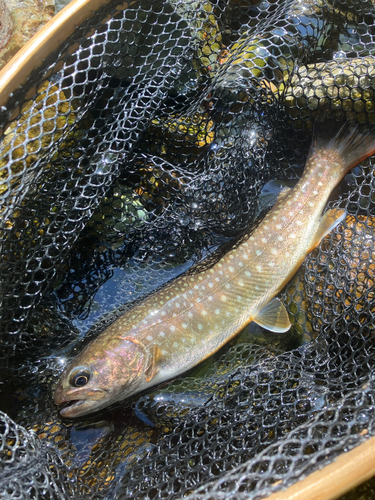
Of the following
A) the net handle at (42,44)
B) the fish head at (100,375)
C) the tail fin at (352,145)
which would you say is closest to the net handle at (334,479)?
the fish head at (100,375)

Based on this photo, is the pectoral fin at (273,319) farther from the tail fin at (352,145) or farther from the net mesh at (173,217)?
the tail fin at (352,145)

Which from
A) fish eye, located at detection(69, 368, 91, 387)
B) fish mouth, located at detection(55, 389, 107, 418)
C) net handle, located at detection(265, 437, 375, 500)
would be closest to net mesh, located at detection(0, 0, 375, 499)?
fish mouth, located at detection(55, 389, 107, 418)

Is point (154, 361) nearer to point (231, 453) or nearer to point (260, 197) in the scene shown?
point (231, 453)

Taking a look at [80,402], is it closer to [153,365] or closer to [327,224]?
[153,365]

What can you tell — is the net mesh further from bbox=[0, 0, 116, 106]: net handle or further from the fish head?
the fish head

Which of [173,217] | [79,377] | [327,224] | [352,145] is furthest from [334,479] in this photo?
[352,145]

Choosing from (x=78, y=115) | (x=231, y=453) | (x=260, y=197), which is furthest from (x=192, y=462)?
(x=78, y=115)
